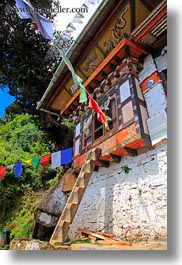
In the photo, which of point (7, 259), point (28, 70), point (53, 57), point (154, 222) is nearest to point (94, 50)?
point (53, 57)

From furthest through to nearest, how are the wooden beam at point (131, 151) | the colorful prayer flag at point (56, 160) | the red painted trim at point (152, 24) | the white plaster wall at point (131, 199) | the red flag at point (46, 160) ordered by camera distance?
the red flag at point (46, 160)
the colorful prayer flag at point (56, 160)
the wooden beam at point (131, 151)
the red painted trim at point (152, 24)
the white plaster wall at point (131, 199)

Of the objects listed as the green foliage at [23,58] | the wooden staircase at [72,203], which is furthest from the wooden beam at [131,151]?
the green foliage at [23,58]

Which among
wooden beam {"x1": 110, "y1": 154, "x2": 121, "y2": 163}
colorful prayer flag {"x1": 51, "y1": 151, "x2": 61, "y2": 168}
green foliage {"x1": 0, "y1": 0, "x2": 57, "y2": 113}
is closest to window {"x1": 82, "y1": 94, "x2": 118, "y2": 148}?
wooden beam {"x1": 110, "y1": 154, "x2": 121, "y2": 163}

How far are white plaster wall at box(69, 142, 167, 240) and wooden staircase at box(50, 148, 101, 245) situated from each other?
0.32 meters

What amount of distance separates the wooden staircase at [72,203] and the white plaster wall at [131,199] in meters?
0.32

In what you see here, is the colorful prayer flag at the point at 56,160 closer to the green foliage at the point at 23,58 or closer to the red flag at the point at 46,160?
the red flag at the point at 46,160

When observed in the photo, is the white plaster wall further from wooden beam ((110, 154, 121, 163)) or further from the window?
the window

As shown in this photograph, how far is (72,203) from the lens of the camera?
2.72m

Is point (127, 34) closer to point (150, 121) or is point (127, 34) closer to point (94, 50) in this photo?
point (94, 50)

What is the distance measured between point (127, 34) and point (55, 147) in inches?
134

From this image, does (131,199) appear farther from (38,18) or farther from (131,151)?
(38,18)

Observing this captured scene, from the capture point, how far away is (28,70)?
479 cm

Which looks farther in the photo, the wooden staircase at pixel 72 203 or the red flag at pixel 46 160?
the red flag at pixel 46 160

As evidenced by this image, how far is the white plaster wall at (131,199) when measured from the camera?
2.33 meters
